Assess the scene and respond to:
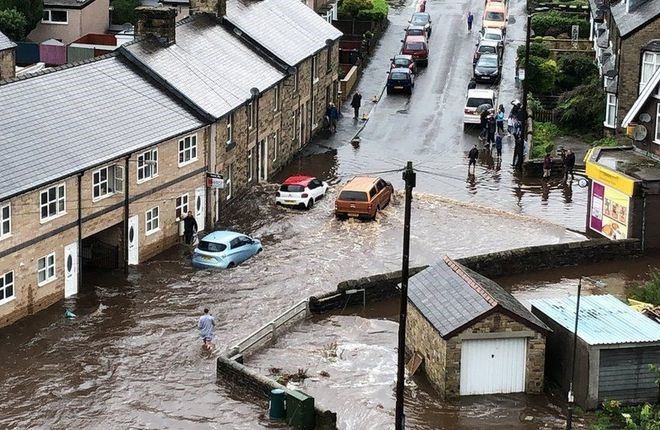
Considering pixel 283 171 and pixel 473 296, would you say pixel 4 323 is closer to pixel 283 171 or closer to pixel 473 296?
pixel 473 296

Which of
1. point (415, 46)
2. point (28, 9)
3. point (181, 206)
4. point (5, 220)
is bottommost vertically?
point (181, 206)

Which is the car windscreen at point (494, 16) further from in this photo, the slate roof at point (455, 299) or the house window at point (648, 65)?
the slate roof at point (455, 299)

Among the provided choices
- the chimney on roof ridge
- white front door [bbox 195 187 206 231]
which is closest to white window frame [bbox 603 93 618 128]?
the chimney on roof ridge

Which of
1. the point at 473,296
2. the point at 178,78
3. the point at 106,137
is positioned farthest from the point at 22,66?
the point at 473,296

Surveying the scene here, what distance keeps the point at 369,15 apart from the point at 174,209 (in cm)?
4470

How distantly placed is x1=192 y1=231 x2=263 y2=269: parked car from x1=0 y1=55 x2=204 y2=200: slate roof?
13.9 ft

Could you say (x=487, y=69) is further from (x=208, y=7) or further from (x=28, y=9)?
(x=28, y=9)

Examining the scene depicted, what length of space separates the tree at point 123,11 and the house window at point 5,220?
168ft

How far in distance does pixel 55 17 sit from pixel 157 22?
3239 cm

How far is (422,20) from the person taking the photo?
9375 cm

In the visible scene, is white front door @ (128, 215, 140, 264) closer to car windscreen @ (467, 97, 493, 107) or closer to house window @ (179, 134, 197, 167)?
Answer: house window @ (179, 134, 197, 167)

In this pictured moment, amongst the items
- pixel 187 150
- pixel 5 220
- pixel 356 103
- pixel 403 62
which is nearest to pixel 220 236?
pixel 187 150

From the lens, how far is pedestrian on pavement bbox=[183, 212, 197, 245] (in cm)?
5138

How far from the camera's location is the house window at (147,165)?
48.7 meters
